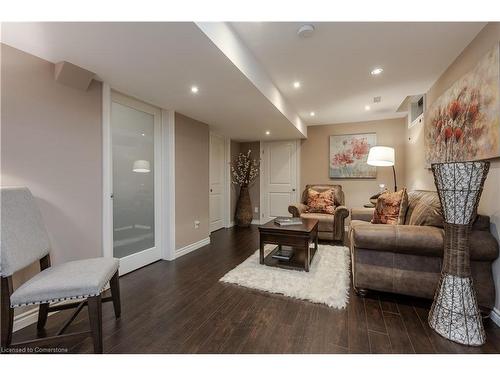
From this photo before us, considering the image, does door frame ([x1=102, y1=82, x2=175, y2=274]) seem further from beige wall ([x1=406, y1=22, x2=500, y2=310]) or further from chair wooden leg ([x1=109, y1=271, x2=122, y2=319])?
beige wall ([x1=406, y1=22, x2=500, y2=310])

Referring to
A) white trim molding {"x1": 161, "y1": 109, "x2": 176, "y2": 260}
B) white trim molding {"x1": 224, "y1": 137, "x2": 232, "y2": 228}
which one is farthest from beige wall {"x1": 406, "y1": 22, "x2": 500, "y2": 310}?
white trim molding {"x1": 224, "y1": 137, "x2": 232, "y2": 228}

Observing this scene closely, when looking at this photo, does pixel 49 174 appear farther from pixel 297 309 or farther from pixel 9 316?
pixel 297 309

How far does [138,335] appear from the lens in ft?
5.24

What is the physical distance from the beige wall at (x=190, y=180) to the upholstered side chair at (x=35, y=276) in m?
1.70


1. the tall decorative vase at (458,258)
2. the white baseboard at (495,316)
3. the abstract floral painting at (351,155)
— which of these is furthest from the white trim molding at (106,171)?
the abstract floral painting at (351,155)

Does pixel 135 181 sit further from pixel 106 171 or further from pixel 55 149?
pixel 55 149

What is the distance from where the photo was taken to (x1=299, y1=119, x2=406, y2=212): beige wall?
4609 millimetres

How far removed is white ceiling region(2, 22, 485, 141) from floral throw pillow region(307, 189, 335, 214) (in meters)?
1.70

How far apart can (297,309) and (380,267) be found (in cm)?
83

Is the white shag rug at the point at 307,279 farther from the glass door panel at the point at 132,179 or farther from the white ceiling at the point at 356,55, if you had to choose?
the white ceiling at the point at 356,55

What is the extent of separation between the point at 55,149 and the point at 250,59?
1.93 meters

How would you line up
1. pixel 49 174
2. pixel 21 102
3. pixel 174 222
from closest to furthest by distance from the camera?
pixel 21 102 → pixel 49 174 → pixel 174 222

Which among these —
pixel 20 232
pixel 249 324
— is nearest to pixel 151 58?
pixel 20 232
